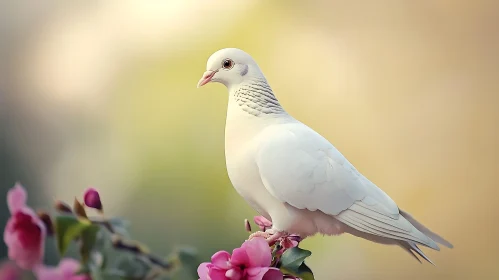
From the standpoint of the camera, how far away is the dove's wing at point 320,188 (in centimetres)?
70

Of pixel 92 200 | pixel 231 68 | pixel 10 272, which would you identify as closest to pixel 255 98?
pixel 231 68

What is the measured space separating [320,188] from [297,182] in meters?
0.04

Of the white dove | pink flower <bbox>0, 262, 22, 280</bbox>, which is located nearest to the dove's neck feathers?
the white dove

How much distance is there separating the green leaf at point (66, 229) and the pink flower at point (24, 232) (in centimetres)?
3

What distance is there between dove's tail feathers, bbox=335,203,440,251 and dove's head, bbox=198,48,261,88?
0.86 feet

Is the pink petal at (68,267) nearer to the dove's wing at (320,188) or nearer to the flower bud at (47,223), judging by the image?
the flower bud at (47,223)

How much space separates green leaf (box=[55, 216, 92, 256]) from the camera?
62 centimetres

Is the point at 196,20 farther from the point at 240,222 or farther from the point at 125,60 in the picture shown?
the point at 240,222

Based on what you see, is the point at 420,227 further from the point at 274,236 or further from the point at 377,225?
the point at 274,236

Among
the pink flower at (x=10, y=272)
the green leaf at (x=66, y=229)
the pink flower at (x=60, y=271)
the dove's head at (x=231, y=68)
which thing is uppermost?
the dove's head at (x=231, y=68)

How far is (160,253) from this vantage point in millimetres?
964

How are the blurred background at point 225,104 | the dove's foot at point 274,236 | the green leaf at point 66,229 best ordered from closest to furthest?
A: the green leaf at point 66,229, the dove's foot at point 274,236, the blurred background at point 225,104

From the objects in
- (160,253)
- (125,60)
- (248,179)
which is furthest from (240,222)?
(125,60)

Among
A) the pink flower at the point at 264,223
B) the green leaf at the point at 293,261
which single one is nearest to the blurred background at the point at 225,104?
the pink flower at the point at 264,223
